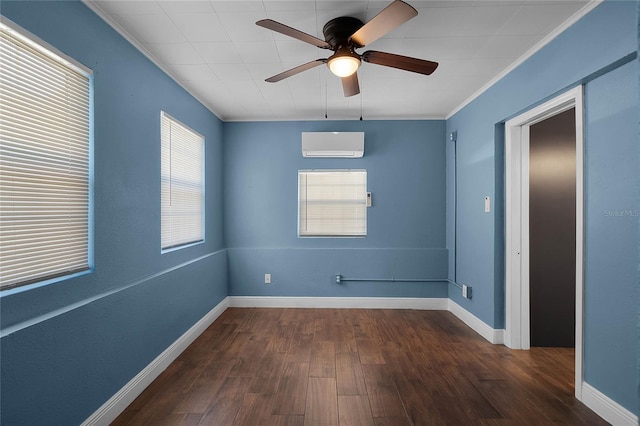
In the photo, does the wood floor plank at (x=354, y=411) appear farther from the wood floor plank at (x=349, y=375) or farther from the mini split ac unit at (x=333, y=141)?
the mini split ac unit at (x=333, y=141)

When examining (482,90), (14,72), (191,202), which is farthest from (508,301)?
(14,72)

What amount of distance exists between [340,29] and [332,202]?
2.51 metres

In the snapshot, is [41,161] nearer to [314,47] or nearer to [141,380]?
[141,380]

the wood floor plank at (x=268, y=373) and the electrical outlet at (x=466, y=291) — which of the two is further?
the electrical outlet at (x=466, y=291)

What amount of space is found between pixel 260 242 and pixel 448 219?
2.55 m

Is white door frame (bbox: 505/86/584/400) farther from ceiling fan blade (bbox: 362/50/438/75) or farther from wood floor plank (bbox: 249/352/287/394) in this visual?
A: wood floor plank (bbox: 249/352/287/394)

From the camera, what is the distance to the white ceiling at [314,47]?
1.91m

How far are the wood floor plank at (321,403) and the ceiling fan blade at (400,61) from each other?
7.63 ft

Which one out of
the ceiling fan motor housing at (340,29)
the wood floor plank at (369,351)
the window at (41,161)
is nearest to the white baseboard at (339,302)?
the wood floor plank at (369,351)

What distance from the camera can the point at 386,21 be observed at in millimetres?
1658

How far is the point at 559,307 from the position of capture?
116 inches

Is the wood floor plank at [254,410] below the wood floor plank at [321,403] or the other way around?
below

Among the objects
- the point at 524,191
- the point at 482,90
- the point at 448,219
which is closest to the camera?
the point at 524,191

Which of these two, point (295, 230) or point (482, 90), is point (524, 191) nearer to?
point (482, 90)
